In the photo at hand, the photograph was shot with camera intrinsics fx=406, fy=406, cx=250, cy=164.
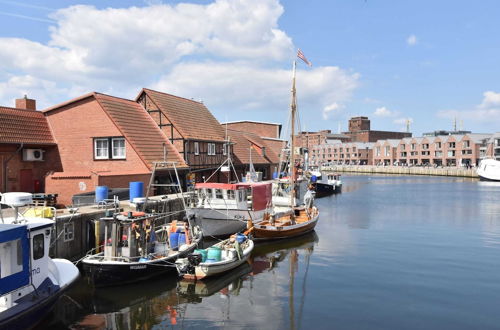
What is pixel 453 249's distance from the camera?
29.1 metres

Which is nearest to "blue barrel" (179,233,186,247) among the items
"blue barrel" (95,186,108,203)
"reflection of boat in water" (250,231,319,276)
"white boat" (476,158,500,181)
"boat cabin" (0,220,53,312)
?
"reflection of boat in water" (250,231,319,276)

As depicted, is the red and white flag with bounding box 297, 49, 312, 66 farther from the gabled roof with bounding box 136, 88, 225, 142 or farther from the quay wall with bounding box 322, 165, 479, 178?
the quay wall with bounding box 322, 165, 479, 178

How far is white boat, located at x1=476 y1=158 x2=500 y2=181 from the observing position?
102 meters

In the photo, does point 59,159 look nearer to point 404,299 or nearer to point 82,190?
point 82,190

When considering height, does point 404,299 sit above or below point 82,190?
below

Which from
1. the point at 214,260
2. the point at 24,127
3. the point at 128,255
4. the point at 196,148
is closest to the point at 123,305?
the point at 128,255

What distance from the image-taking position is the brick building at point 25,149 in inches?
1264

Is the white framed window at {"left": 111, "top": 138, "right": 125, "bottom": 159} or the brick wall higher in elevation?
the brick wall

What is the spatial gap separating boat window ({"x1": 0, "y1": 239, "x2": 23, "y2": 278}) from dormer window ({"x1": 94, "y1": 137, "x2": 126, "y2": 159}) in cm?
2153

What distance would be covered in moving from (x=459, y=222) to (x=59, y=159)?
38.7 metres

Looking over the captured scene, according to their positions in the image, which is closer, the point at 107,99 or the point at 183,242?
the point at 183,242

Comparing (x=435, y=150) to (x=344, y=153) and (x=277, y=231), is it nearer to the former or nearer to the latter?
(x=344, y=153)

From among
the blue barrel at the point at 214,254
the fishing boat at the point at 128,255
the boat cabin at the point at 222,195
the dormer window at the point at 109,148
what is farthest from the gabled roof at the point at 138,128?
the blue barrel at the point at 214,254

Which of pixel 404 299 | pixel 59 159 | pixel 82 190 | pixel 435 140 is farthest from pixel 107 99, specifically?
pixel 435 140
